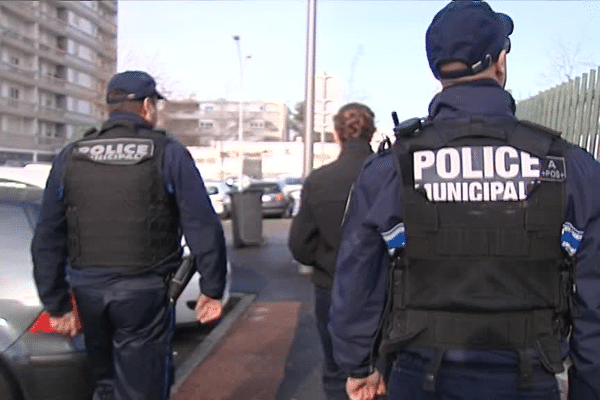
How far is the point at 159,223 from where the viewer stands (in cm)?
310

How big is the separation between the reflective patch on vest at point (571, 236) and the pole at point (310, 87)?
27.9ft

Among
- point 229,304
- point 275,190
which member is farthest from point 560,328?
point 275,190

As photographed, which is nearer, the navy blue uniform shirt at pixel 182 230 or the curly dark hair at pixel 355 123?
the navy blue uniform shirt at pixel 182 230

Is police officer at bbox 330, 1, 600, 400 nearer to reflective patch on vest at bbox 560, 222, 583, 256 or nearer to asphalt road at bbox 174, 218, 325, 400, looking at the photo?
reflective patch on vest at bbox 560, 222, 583, 256

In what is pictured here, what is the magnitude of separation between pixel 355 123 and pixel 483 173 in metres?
1.81

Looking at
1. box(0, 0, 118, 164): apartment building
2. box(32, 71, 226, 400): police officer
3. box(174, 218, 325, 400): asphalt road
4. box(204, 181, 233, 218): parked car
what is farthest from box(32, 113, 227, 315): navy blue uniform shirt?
box(0, 0, 118, 164): apartment building

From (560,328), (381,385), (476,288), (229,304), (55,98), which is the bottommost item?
(229,304)

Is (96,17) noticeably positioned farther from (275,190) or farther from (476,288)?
(476,288)

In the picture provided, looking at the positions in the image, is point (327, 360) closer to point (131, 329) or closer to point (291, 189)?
point (131, 329)

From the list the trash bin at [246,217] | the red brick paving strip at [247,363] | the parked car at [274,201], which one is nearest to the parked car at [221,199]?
the parked car at [274,201]

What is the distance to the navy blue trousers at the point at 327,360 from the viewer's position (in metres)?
3.73

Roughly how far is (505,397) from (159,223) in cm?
180

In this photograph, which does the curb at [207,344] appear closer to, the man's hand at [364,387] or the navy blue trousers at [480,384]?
the man's hand at [364,387]

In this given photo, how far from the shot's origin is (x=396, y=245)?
2.02m
